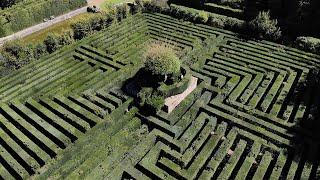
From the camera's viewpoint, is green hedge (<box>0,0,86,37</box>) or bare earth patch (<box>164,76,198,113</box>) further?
green hedge (<box>0,0,86,37</box>)

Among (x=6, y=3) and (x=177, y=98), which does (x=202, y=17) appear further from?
(x=6, y=3)

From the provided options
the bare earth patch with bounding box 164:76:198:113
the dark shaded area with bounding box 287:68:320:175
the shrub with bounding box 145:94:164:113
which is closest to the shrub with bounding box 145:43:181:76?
the bare earth patch with bounding box 164:76:198:113

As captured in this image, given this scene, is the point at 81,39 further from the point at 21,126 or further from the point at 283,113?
the point at 283,113

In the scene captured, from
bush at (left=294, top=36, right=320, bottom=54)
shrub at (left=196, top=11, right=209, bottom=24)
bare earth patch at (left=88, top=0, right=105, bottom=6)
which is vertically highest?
bush at (left=294, top=36, right=320, bottom=54)

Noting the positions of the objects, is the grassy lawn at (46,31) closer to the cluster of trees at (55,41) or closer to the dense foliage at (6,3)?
the cluster of trees at (55,41)

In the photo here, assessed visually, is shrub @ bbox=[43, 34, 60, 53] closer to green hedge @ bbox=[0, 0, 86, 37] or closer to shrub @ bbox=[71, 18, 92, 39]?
shrub @ bbox=[71, 18, 92, 39]

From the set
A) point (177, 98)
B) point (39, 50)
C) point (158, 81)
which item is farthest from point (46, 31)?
point (177, 98)

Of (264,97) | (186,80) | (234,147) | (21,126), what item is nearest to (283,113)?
(264,97)
